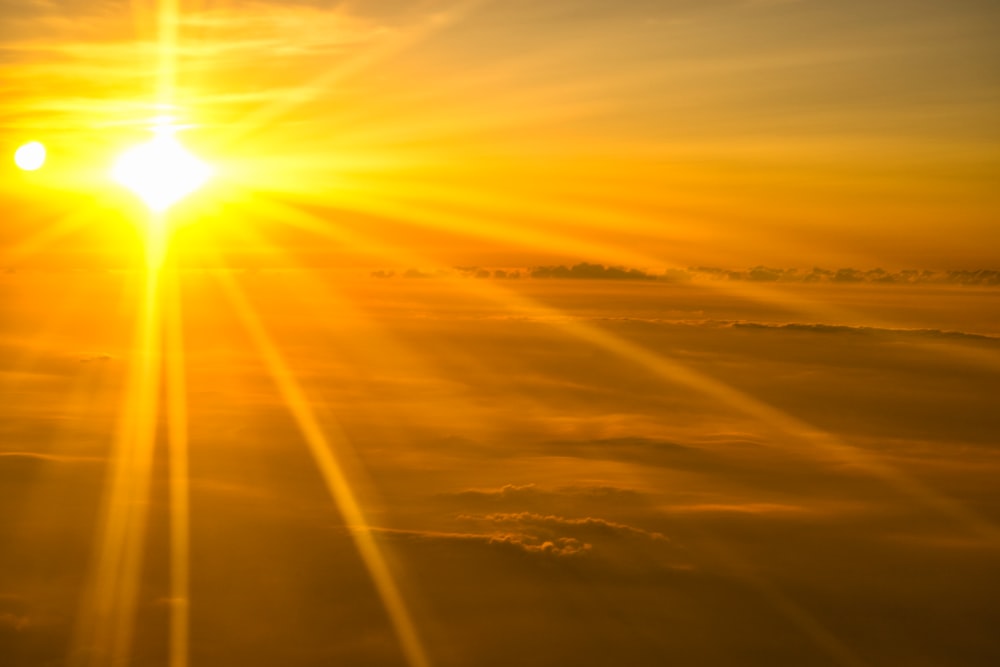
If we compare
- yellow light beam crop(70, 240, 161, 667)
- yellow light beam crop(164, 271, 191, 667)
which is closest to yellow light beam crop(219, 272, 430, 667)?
yellow light beam crop(164, 271, 191, 667)

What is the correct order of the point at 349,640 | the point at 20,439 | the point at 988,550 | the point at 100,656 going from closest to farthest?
the point at 100,656 < the point at 349,640 < the point at 988,550 < the point at 20,439

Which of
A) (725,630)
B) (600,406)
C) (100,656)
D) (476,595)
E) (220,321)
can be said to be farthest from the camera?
(220,321)

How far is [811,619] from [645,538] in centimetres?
Answer: 344

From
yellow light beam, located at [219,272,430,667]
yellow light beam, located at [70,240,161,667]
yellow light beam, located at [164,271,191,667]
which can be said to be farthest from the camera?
yellow light beam, located at [219,272,430,667]

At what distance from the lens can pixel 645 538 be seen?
15.4 m

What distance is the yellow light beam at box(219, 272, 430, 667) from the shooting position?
1146cm

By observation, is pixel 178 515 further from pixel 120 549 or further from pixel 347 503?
pixel 347 503

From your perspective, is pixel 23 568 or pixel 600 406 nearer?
pixel 23 568

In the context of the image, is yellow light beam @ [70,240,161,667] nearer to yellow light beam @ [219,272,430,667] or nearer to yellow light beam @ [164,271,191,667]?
yellow light beam @ [164,271,191,667]

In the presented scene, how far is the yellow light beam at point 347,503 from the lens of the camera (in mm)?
11461

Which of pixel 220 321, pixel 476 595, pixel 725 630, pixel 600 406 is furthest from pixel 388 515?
pixel 220 321

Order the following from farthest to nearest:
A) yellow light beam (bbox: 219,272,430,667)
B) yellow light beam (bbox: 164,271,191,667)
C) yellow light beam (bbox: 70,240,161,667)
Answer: yellow light beam (bbox: 219,272,430,667) → yellow light beam (bbox: 164,271,191,667) → yellow light beam (bbox: 70,240,161,667)

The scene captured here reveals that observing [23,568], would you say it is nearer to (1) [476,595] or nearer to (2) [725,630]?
(1) [476,595]

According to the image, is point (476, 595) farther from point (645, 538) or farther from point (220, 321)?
point (220, 321)
